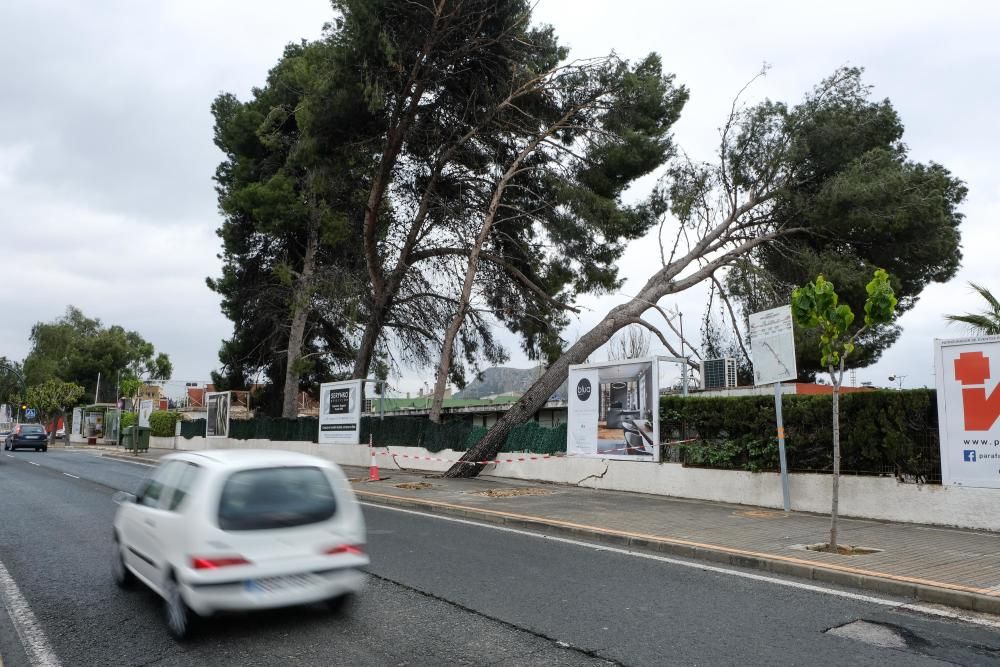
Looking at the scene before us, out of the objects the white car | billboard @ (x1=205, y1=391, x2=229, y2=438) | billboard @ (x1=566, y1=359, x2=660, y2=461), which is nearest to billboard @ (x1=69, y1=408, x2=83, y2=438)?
billboard @ (x1=205, y1=391, x2=229, y2=438)

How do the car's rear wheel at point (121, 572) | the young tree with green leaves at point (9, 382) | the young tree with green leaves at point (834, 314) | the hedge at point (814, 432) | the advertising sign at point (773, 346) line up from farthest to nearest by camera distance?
the young tree with green leaves at point (9, 382) < the advertising sign at point (773, 346) < the hedge at point (814, 432) < the young tree with green leaves at point (834, 314) < the car's rear wheel at point (121, 572)

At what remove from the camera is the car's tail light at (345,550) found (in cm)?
572

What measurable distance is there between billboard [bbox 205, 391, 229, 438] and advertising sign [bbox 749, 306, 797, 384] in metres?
27.8

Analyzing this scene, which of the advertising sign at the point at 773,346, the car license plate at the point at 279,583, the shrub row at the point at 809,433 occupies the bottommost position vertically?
the car license plate at the point at 279,583

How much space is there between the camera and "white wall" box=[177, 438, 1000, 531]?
34.2ft

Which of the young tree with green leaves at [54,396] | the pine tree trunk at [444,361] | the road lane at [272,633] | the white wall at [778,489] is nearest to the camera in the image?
the road lane at [272,633]

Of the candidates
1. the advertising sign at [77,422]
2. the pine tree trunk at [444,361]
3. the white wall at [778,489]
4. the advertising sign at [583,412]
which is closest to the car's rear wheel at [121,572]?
the white wall at [778,489]

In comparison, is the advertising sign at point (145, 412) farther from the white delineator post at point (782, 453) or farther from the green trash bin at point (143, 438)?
the white delineator post at point (782, 453)

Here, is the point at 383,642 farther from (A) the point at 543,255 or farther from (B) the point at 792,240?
(A) the point at 543,255

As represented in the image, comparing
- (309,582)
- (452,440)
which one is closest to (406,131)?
(452,440)

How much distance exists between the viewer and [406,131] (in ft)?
70.2

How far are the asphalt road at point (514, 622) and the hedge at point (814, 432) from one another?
512 centimetres

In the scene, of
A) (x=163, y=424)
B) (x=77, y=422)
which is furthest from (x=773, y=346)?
(x=77, y=422)

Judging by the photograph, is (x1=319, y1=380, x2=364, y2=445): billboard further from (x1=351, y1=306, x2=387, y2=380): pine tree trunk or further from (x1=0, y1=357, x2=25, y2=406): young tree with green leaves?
(x1=0, y1=357, x2=25, y2=406): young tree with green leaves
